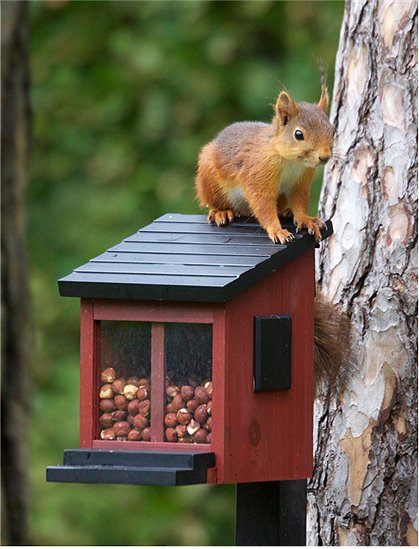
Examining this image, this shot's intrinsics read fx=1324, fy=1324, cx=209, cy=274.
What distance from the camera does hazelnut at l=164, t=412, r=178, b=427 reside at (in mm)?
3029

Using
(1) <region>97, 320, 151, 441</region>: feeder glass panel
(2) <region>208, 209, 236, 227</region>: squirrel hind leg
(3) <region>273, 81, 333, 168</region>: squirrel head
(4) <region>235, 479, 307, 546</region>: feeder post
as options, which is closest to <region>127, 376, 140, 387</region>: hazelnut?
(1) <region>97, 320, 151, 441</region>: feeder glass panel

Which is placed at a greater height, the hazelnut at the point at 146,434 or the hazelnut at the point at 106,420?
the hazelnut at the point at 106,420

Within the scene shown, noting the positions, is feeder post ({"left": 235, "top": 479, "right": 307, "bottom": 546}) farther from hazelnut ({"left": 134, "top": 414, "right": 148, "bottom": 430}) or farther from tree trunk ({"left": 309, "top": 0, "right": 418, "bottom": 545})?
tree trunk ({"left": 309, "top": 0, "right": 418, "bottom": 545})

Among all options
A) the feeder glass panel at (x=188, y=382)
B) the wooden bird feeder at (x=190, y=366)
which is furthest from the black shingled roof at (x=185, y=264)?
the feeder glass panel at (x=188, y=382)

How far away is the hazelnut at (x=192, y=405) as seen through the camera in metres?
3.04

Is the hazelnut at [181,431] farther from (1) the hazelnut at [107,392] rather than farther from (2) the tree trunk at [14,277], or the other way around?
(2) the tree trunk at [14,277]

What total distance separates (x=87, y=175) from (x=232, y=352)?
4930mm

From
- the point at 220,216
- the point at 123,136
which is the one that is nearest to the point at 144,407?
the point at 220,216

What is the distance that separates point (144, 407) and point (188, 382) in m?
0.12

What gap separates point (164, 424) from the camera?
9.95ft


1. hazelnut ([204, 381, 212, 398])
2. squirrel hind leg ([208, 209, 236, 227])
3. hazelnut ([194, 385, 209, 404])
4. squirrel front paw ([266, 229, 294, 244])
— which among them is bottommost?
hazelnut ([194, 385, 209, 404])

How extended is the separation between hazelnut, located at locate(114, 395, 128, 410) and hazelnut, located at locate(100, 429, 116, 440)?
0.06 metres

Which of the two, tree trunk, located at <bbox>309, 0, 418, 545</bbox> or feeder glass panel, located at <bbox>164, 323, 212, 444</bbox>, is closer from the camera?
feeder glass panel, located at <bbox>164, 323, 212, 444</bbox>

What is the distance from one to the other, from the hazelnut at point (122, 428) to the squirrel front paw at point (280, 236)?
1.87 ft
